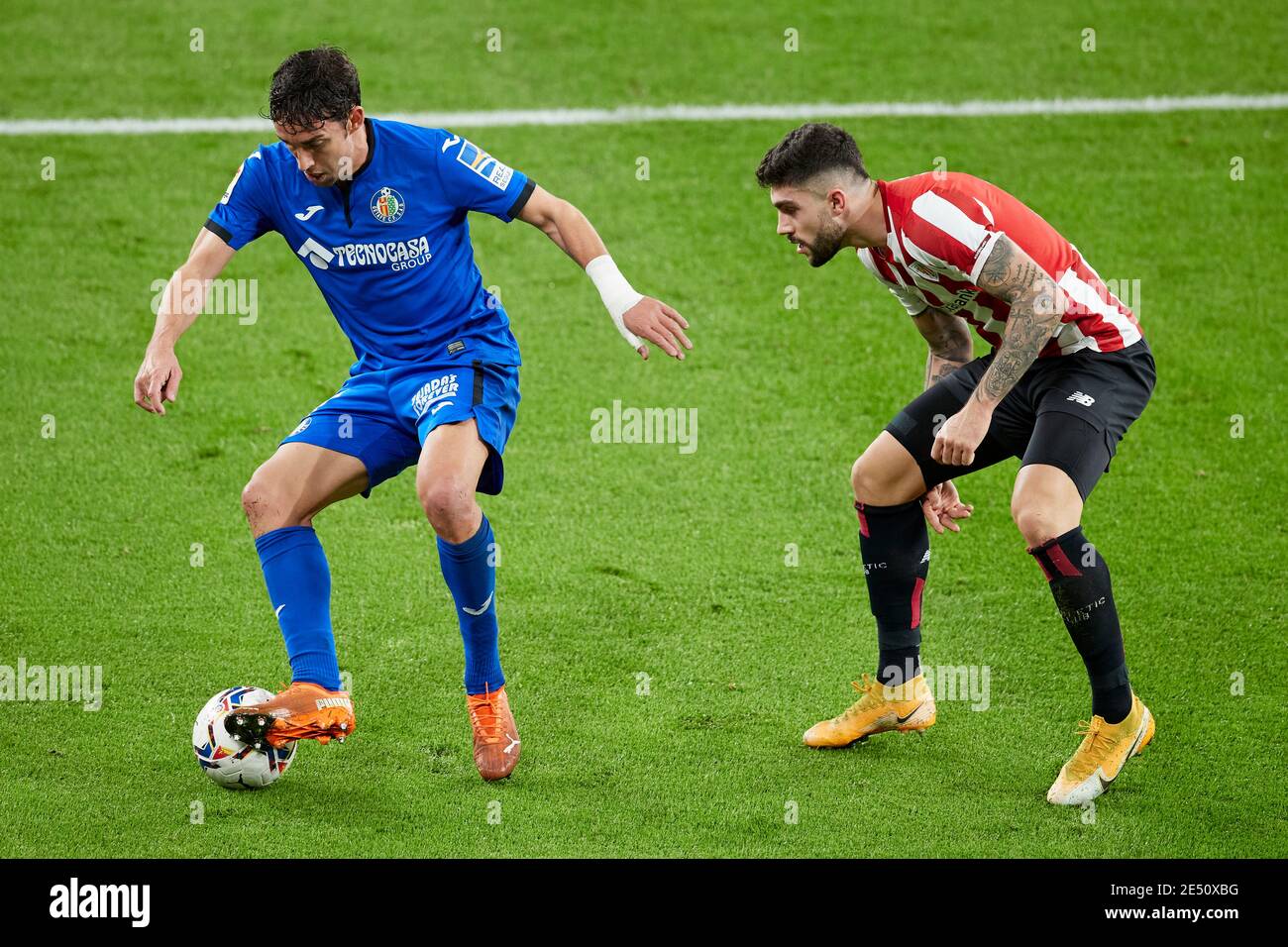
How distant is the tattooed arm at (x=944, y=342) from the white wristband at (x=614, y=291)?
107 cm

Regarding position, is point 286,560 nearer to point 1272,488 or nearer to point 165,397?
point 165,397

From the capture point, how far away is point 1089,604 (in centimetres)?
442

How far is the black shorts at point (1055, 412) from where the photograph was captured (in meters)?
4.50

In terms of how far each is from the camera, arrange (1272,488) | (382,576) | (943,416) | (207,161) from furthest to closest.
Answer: (207,161) < (1272,488) < (382,576) < (943,416)

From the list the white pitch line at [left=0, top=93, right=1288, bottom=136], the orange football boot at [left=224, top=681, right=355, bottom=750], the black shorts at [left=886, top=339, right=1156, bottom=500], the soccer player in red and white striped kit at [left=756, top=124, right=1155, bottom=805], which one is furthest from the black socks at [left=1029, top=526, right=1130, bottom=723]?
the white pitch line at [left=0, top=93, right=1288, bottom=136]

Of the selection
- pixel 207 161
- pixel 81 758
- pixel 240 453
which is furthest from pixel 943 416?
pixel 207 161

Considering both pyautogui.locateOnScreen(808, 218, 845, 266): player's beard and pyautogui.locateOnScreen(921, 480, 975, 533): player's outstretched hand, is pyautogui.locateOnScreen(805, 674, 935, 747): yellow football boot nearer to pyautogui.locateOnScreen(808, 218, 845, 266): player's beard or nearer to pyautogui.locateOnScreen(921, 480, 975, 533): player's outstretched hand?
pyautogui.locateOnScreen(921, 480, 975, 533): player's outstretched hand

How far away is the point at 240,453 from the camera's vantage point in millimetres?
6977

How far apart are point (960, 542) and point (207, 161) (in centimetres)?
595

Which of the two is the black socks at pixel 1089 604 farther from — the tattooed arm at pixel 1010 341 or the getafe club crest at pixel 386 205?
the getafe club crest at pixel 386 205

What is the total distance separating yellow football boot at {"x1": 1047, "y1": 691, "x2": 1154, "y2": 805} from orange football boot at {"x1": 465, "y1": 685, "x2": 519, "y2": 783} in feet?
5.66

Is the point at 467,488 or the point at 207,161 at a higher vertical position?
the point at 207,161

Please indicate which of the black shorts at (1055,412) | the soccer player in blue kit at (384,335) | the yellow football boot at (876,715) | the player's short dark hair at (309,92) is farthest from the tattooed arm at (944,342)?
the player's short dark hair at (309,92)

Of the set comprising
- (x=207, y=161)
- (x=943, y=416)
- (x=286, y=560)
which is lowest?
(x=286, y=560)
